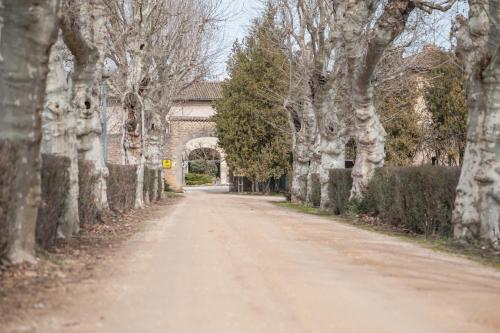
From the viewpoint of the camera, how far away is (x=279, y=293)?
18.5 feet

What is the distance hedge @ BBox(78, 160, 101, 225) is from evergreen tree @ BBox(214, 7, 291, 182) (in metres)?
29.8

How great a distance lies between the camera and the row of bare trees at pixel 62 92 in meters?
6.39

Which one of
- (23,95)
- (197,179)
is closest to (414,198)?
(23,95)

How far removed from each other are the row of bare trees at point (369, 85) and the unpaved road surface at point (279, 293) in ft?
6.23

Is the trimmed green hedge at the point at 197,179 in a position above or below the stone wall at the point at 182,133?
below

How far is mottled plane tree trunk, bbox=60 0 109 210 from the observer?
12.8 m

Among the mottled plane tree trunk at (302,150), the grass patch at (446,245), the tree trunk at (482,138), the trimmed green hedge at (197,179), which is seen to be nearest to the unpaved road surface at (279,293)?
the grass patch at (446,245)

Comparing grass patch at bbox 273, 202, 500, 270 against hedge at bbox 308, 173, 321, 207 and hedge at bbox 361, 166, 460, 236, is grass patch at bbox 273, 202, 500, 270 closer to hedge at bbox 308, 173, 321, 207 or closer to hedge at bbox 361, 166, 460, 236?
hedge at bbox 361, 166, 460, 236

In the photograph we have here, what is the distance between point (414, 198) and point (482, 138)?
269 centimetres

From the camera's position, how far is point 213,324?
4547 millimetres

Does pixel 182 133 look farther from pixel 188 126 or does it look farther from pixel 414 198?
pixel 414 198

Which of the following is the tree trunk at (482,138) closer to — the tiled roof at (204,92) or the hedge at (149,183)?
the hedge at (149,183)

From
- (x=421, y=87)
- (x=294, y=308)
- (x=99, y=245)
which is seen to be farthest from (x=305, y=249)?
(x=421, y=87)

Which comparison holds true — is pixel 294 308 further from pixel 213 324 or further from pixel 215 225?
pixel 215 225
